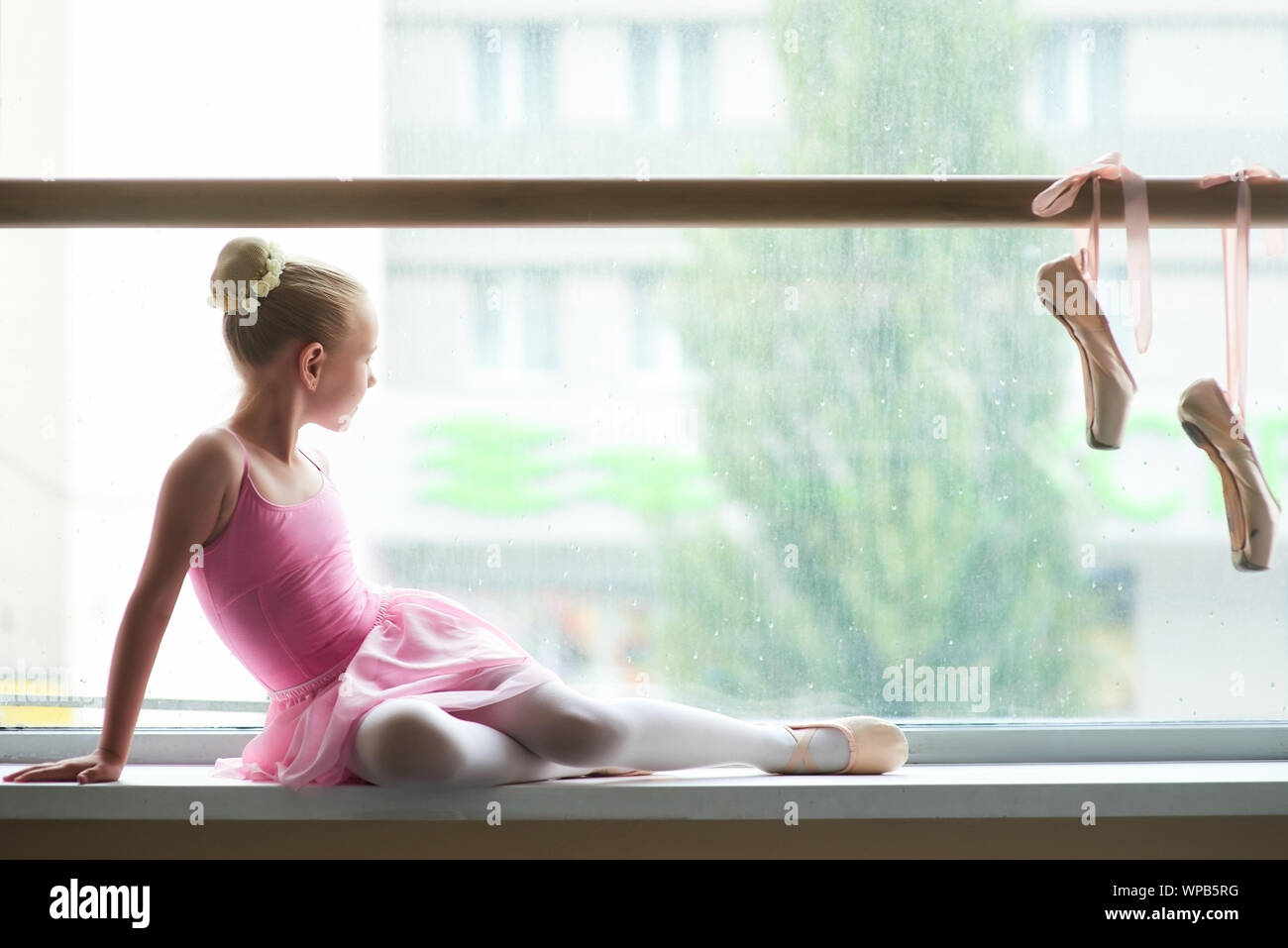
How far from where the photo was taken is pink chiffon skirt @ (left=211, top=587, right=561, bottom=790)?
0.98 m

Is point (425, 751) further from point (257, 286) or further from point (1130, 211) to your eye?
point (1130, 211)

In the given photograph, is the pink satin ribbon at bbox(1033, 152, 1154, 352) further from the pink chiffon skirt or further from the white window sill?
the pink chiffon skirt

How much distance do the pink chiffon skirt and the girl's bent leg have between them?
3cm

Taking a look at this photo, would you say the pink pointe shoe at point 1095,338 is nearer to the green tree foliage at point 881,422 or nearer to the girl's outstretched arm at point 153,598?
the green tree foliage at point 881,422

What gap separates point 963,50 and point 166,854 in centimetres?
118

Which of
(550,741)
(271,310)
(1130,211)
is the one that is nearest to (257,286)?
(271,310)

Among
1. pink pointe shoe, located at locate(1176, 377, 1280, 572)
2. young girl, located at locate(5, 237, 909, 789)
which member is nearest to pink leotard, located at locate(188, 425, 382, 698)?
young girl, located at locate(5, 237, 909, 789)

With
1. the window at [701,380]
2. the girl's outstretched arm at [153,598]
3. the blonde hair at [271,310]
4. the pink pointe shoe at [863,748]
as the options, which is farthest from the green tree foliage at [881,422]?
the girl's outstretched arm at [153,598]

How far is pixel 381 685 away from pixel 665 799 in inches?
11.4

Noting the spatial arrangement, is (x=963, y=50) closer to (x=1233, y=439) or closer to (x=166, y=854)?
(x=1233, y=439)

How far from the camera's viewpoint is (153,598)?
100 cm

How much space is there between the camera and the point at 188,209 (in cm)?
106

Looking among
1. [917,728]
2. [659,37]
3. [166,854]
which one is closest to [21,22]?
[659,37]

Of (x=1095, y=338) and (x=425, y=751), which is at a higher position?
(x=1095, y=338)
